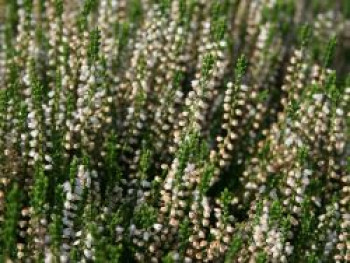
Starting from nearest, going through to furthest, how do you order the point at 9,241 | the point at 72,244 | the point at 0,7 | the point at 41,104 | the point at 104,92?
1. the point at 9,241
2. the point at 72,244
3. the point at 41,104
4. the point at 104,92
5. the point at 0,7

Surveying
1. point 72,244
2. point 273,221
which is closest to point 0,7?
point 72,244

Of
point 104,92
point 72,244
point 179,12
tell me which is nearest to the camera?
point 72,244

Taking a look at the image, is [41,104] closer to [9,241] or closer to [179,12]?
[9,241]

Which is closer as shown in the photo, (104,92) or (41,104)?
(41,104)

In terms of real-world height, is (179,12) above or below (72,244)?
above

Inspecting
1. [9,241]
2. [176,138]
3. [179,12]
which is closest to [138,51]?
[179,12]

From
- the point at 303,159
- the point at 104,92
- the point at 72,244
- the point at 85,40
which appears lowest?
the point at 72,244

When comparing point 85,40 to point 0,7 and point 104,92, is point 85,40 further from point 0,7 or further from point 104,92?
point 0,7
